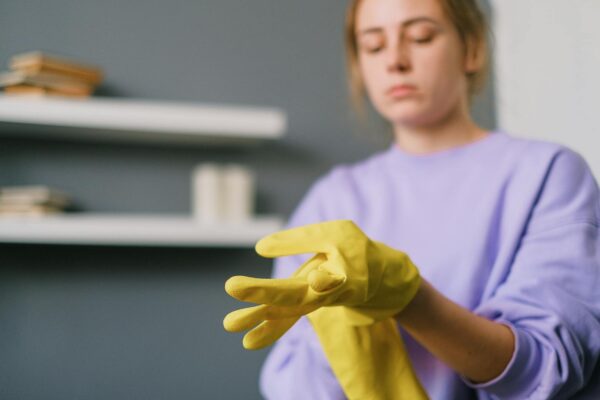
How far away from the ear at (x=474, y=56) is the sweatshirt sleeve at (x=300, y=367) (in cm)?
34

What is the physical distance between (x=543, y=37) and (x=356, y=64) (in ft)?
1.35

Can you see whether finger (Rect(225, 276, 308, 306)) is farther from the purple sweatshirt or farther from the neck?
the neck

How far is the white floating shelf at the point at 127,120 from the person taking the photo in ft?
4.33

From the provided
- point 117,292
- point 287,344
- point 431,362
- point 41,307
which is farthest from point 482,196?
point 41,307

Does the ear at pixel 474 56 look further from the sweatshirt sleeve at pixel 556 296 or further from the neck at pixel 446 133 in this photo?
the sweatshirt sleeve at pixel 556 296

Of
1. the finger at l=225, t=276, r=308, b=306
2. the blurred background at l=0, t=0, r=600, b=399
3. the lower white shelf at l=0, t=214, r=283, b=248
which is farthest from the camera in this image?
the blurred background at l=0, t=0, r=600, b=399

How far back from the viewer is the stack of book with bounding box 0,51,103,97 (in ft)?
4.39

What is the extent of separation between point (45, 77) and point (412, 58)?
2.90ft

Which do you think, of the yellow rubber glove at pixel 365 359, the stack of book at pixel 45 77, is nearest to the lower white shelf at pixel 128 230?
the stack of book at pixel 45 77

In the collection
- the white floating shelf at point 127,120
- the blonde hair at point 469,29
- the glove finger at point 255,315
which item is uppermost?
the blonde hair at point 469,29

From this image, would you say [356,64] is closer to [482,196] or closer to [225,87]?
[482,196]

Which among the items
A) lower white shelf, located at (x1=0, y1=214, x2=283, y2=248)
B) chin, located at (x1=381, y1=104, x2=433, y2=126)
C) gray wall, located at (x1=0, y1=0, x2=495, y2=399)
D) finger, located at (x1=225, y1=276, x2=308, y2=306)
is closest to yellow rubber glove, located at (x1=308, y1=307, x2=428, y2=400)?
finger, located at (x1=225, y1=276, x2=308, y2=306)

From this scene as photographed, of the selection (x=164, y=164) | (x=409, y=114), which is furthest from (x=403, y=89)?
(x=164, y=164)

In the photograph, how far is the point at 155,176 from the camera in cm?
155
